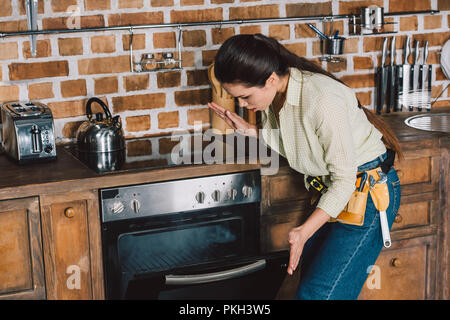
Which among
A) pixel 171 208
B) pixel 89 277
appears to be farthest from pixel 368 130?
pixel 89 277

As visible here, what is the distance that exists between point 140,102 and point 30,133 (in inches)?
22.6

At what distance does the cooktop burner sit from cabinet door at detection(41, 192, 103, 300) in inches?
5.6

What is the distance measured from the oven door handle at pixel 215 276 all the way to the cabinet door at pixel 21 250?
51cm

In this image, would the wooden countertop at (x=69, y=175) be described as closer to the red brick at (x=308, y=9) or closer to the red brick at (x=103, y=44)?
the red brick at (x=103, y=44)

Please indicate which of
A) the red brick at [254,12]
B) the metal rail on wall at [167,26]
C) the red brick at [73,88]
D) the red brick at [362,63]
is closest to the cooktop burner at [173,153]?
the red brick at [73,88]

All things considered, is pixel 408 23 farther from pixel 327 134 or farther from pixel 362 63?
pixel 327 134

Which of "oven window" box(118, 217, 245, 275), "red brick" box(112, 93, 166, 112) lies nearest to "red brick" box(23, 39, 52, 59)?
"red brick" box(112, 93, 166, 112)

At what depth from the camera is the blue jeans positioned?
1886mm

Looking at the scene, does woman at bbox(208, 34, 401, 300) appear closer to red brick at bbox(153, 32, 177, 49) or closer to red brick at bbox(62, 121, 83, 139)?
red brick at bbox(153, 32, 177, 49)

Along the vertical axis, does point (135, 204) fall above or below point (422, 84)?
below

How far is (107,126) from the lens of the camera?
7.27 ft

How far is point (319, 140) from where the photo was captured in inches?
71.0

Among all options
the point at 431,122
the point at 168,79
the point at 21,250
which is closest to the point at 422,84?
the point at 431,122
